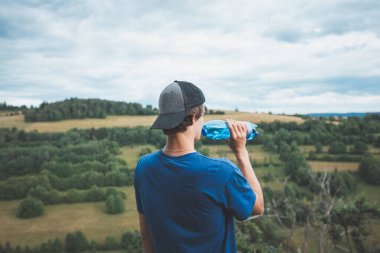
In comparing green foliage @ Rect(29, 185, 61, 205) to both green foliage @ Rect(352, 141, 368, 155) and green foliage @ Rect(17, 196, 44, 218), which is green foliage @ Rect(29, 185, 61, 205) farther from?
green foliage @ Rect(352, 141, 368, 155)

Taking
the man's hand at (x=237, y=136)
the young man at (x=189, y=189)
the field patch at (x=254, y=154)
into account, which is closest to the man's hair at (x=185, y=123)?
the young man at (x=189, y=189)

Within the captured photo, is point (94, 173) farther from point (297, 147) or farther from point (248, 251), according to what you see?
point (248, 251)

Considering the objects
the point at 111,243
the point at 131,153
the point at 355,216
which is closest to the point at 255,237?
the point at 355,216

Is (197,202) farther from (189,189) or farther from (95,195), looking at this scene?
(95,195)

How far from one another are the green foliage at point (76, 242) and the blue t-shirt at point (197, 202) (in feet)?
155

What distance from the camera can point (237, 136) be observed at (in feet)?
7.26

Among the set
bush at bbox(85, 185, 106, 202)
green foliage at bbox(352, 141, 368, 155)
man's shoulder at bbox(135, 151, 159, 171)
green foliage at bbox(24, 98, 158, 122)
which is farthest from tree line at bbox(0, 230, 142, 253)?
green foliage at bbox(352, 141, 368, 155)

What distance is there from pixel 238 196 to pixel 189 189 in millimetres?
289

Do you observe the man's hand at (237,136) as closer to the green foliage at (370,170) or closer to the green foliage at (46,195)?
the green foliage at (370,170)

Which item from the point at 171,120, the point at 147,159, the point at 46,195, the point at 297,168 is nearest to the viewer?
the point at 171,120

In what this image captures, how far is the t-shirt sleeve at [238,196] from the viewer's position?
6.22ft

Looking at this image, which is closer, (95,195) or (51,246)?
(51,246)

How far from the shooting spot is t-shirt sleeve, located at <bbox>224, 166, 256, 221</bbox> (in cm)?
190

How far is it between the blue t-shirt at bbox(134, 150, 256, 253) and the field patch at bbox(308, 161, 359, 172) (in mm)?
60503
